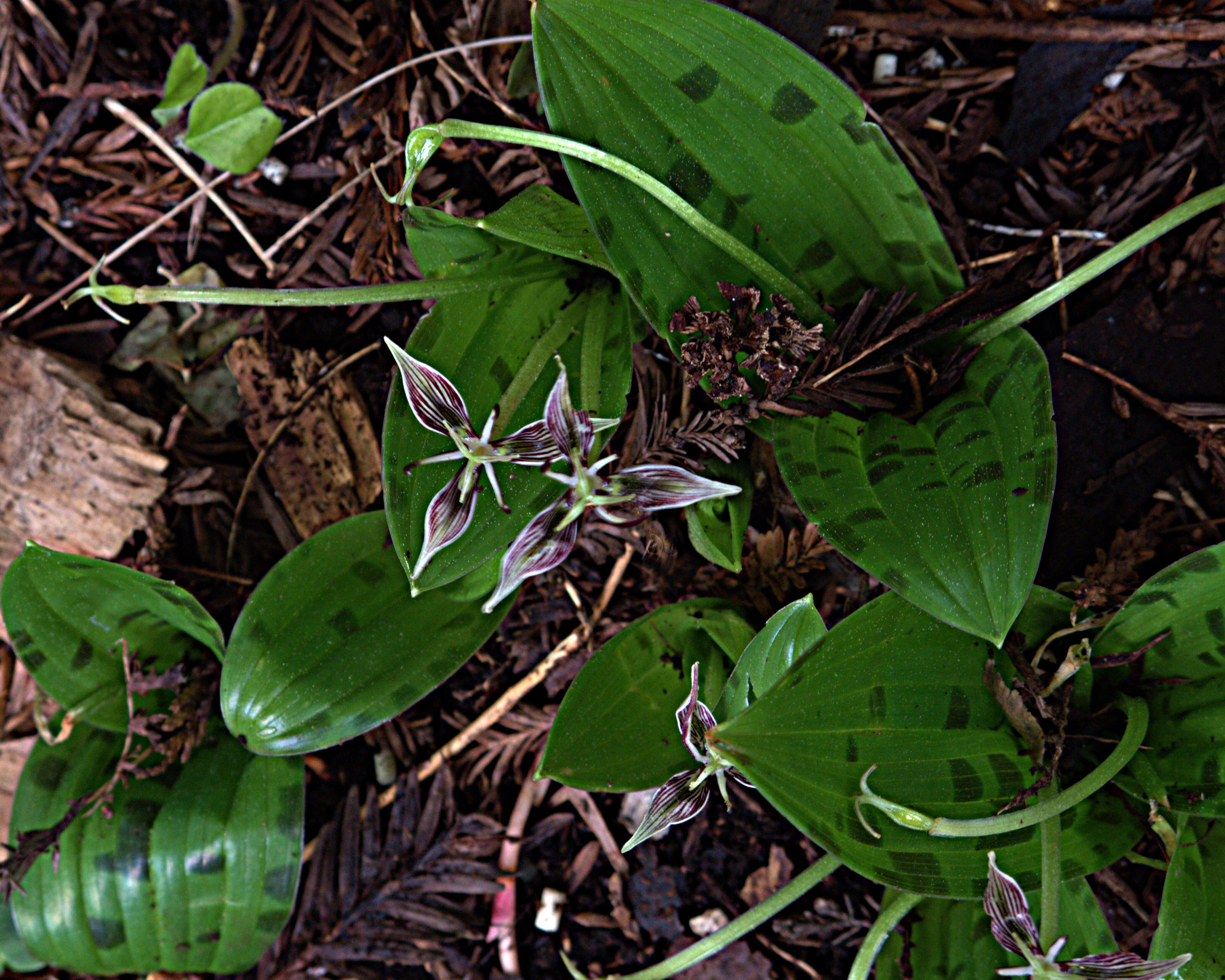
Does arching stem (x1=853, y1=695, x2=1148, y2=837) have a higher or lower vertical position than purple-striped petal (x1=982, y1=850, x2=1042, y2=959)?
A: higher

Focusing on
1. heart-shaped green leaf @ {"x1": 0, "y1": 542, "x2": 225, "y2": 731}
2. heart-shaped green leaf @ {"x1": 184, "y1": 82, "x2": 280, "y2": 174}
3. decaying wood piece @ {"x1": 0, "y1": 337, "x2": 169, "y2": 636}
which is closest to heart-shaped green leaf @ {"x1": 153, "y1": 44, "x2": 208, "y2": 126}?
heart-shaped green leaf @ {"x1": 184, "y1": 82, "x2": 280, "y2": 174}

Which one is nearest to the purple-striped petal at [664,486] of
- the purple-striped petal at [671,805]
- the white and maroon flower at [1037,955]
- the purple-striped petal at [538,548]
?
the purple-striped petal at [538,548]

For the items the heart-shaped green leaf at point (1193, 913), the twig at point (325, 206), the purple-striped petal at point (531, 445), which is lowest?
the heart-shaped green leaf at point (1193, 913)

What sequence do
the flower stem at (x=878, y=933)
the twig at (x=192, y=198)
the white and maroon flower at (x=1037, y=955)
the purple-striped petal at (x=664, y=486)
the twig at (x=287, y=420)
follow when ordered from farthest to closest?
the twig at (x=287, y=420), the twig at (x=192, y=198), the flower stem at (x=878, y=933), the purple-striped petal at (x=664, y=486), the white and maroon flower at (x=1037, y=955)

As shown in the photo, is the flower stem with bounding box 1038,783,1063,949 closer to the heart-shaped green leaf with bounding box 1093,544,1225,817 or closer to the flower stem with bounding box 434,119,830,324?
the heart-shaped green leaf with bounding box 1093,544,1225,817

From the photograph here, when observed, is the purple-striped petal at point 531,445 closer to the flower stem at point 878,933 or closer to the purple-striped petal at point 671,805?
the purple-striped petal at point 671,805

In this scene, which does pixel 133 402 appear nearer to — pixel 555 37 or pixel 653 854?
pixel 555 37

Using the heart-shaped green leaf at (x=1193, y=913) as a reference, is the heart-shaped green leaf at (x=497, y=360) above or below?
above

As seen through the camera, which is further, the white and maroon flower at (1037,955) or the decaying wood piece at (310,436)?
the decaying wood piece at (310,436)
